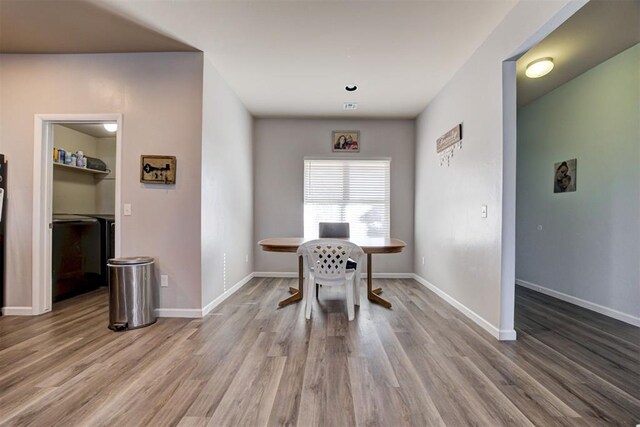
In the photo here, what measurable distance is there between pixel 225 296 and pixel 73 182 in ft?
10.6

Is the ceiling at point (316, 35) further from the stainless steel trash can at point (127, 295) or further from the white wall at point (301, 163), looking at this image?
the stainless steel trash can at point (127, 295)

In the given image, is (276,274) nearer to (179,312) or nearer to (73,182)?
(179,312)

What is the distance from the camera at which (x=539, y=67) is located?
2.92 metres

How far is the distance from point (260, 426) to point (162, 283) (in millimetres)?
2024

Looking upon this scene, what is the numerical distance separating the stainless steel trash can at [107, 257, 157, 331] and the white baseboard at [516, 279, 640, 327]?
4.67 meters

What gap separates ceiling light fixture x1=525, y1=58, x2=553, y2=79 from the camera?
2898 mm

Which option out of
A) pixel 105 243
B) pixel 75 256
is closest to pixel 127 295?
pixel 75 256

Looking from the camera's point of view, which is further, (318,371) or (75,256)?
(75,256)

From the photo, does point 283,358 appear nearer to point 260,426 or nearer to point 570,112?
point 260,426

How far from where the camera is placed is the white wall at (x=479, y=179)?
7.27 ft

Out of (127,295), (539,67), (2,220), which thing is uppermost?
(539,67)

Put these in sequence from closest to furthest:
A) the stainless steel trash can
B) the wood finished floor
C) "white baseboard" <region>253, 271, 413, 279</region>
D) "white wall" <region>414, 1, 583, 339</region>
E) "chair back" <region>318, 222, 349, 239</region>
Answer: the wood finished floor
"white wall" <region>414, 1, 583, 339</region>
the stainless steel trash can
"chair back" <region>318, 222, 349, 239</region>
"white baseboard" <region>253, 271, 413, 279</region>

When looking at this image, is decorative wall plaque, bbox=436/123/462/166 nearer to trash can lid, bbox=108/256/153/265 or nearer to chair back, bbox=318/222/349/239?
chair back, bbox=318/222/349/239

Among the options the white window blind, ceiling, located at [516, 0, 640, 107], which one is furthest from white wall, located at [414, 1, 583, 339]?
the white window blind
